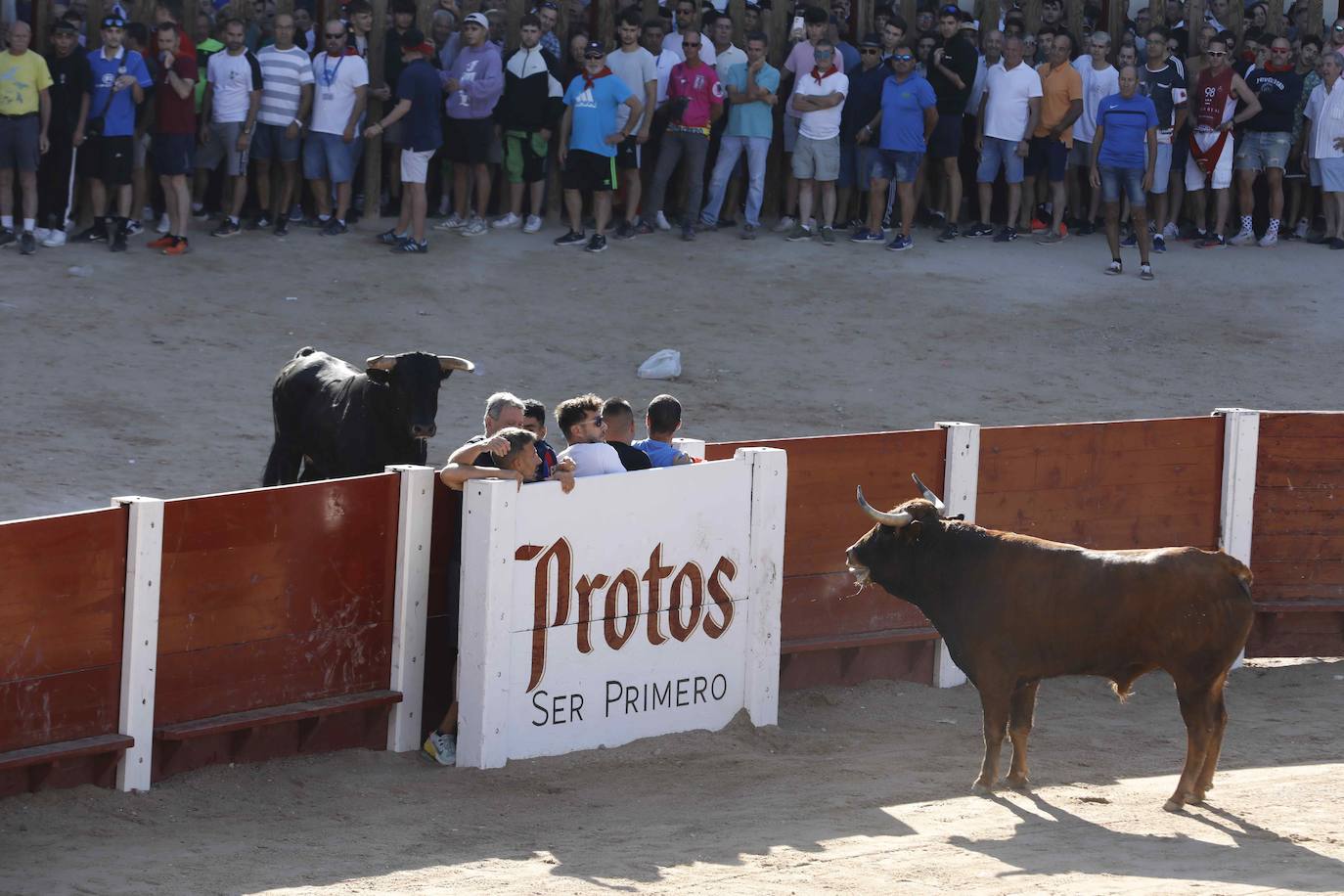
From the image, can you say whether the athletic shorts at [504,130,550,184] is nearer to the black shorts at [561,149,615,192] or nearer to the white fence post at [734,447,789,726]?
the black shorts at [561,149,615,192]

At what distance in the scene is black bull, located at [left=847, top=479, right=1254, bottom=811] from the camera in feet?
23.8

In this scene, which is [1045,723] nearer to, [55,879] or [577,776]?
[577,776]

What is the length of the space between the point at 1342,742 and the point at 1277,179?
31.9ft

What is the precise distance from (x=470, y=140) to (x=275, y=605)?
923 cm

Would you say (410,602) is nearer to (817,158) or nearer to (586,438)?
(586,438)

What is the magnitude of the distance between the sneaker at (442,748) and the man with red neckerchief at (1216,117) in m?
11.6

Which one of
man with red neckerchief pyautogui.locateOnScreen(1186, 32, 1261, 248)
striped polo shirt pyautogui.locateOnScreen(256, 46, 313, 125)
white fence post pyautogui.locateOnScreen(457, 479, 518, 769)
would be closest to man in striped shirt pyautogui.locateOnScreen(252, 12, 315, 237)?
striped polo shirt pyautogui.locateOnScreen(256, 46, 313, 125)

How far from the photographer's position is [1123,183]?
53.7ft

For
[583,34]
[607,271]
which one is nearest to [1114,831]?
[607,271]

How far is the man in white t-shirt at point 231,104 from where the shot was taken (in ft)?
50.1

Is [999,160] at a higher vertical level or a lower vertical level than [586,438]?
higher

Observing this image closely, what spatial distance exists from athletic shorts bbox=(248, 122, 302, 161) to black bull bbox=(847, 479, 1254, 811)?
30.1 feet

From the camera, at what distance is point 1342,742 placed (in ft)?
28.2

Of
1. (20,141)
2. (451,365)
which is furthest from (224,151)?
(451,365)
